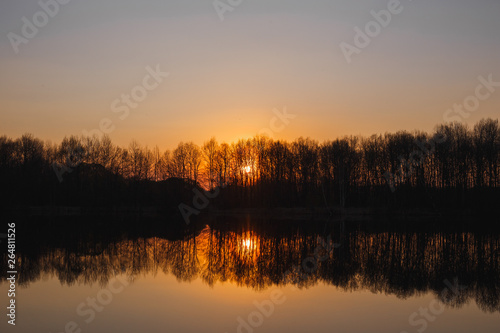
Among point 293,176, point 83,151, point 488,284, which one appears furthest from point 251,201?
point 488,284

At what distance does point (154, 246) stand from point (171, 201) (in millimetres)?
44423

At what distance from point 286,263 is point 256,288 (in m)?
4.66

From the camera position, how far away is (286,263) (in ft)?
61.1
